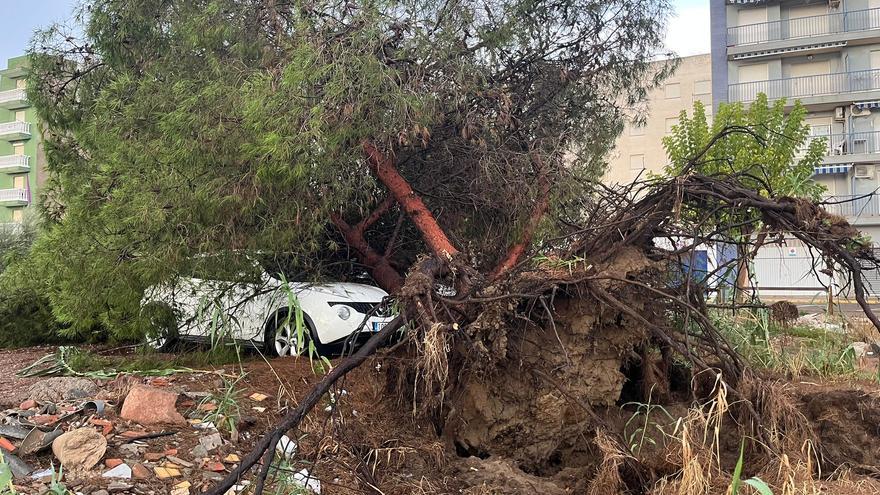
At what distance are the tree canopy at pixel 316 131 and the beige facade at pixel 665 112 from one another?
1160 inches

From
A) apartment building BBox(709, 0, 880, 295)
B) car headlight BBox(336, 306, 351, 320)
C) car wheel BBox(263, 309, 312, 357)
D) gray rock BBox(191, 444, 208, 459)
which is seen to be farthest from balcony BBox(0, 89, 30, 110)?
gray rock BBox(191, 444, 208, 459)

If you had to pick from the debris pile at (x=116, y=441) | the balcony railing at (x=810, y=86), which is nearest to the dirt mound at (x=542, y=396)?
the debris pile at (x=116, y=441)

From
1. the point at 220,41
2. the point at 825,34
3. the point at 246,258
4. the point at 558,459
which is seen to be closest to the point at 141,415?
the point at 246,258

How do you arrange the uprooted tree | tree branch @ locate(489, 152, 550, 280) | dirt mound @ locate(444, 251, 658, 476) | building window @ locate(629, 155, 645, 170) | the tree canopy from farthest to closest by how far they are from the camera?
building window @ locate(629, 155, 645, 170) < tree branch @ locate(489, 152, 550, 280) < the tree canopy < dirt mound @ locate(444, 251, 658, 476) < the uprooted tree

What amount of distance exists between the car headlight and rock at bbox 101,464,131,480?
3867mm

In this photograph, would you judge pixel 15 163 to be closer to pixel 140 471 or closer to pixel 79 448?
pixel 79 448

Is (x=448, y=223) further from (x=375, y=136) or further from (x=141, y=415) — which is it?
(x=141, y=415)

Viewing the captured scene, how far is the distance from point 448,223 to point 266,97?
9.04ft

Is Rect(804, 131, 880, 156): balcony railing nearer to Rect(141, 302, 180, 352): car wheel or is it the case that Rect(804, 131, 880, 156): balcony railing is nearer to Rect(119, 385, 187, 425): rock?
Rect(141, 302, 180, 352): car wheel

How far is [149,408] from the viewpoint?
4523 millimetres

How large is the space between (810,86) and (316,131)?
30495mm

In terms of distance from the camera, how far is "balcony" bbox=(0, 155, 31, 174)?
43531 millimetres

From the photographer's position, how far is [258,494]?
343 centimetres

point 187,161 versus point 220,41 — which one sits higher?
point 220,41
